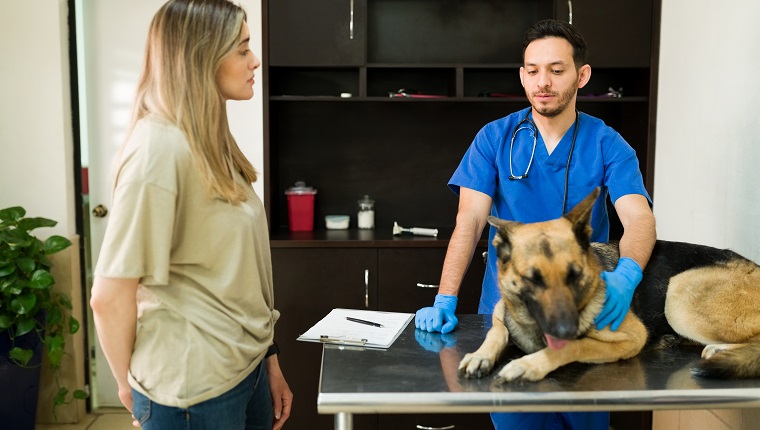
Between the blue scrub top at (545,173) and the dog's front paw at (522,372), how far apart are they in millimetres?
700

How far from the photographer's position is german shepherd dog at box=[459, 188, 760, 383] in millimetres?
1469

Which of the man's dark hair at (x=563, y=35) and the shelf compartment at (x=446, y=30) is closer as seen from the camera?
the man's dark hair at (x=563, y=35)

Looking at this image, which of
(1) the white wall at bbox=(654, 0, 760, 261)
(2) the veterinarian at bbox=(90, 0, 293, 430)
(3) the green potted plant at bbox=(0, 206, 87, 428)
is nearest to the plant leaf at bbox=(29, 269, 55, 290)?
(3) the green potted plant at bbox=(0, 206, 87, 428)

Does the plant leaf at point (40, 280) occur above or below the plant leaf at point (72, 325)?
above

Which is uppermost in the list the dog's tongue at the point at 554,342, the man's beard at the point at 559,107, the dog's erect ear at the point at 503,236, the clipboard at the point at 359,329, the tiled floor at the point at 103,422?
the man's beard at the point at 559,107

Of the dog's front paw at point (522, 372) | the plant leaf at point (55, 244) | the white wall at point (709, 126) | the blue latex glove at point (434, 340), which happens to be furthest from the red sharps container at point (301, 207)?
the dog's front paw at point (522, 372)

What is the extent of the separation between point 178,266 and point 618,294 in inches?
36.5

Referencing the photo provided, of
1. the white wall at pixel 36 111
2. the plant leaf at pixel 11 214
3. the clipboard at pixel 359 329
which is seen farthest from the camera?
the white wall at pixel 36 111

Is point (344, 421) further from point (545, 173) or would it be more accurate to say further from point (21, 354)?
point (21, 354)

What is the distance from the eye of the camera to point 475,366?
59.0 inches

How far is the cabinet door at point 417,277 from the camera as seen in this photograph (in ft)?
10.4

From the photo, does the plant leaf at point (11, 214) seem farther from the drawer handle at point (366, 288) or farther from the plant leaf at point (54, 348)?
the drawer handle at point (366, 288)

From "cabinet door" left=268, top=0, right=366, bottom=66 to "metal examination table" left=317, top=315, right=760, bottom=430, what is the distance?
1873 mm

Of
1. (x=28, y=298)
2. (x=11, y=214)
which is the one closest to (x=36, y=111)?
(x=11, y=214)
